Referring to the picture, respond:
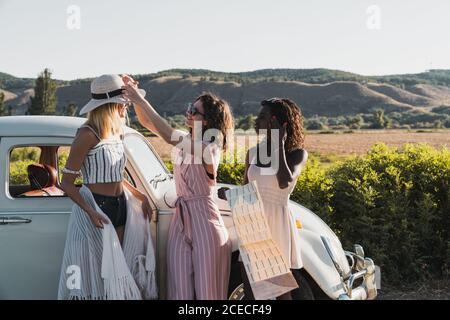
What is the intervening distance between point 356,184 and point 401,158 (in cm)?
81

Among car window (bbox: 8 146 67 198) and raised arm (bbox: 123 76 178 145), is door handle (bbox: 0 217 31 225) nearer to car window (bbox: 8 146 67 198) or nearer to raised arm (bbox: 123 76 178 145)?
car window (bbox: 8 146 67 198)

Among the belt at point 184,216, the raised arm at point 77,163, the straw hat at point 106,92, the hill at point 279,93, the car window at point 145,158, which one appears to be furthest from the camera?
the hill at point 279,93

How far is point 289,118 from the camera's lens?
16.1ft

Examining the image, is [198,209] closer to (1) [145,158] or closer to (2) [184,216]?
(2) [184,216]

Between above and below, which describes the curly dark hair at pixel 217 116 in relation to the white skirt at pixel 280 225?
above

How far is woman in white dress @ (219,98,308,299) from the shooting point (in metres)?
4.84

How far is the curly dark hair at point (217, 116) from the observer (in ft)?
16.0

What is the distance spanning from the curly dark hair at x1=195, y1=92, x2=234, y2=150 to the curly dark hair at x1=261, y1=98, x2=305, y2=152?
0.31 meters

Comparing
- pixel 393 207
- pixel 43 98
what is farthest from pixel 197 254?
pixel 43 98

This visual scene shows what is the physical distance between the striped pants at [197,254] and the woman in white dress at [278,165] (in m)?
0.23

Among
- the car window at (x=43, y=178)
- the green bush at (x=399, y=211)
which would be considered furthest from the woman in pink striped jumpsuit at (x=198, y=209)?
the green bush at (x=399, y=211)

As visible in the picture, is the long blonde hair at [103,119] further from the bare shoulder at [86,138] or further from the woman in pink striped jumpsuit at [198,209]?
the woman in pink striped jumpsuit at [198,209]

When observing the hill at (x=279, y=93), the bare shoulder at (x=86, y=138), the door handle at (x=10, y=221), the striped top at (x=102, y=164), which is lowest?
the hill at (x=279, y=93)

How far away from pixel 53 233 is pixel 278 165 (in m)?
1.90
